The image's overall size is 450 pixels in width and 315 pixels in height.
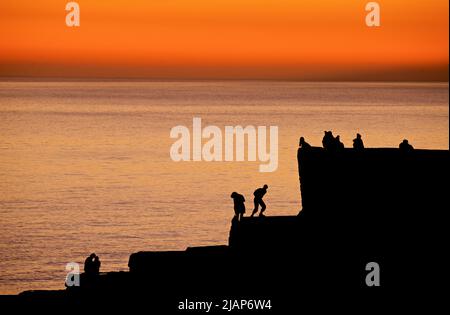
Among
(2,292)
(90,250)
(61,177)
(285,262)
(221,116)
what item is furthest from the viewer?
(221,116)

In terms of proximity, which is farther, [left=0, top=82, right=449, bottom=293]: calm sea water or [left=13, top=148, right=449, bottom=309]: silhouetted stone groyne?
[left=0, top=82, right=449, bottom=293]: calm sea water

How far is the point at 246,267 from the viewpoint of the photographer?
25.8 m

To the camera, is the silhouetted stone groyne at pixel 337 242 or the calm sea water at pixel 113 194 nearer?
the silhouetted stone groyne at pixel 337 242

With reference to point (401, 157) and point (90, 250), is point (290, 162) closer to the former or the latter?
point (90, 250)

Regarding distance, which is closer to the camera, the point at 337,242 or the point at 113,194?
the point at 337,242

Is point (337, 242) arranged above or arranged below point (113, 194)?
below

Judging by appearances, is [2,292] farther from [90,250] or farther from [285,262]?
[285,262]

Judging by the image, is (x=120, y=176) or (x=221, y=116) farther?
(x=221, y=116)

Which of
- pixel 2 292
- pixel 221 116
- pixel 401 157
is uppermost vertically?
pixel 221 116
